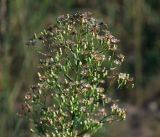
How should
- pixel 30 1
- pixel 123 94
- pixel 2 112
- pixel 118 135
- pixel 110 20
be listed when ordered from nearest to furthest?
pixel 2 112 → pixel 30 1 → pixel 118 135 → pixel 110 20 → pixel 123 94

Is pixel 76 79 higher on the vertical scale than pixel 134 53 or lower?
lower

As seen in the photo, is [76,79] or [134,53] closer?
[76,79]

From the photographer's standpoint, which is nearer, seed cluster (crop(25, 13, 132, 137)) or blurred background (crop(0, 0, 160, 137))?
seed cluster (crop(25, 13, 132, 137))

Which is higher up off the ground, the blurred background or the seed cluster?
the blurred background

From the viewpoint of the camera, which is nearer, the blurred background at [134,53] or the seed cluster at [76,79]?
the seed cluster at [76,79]

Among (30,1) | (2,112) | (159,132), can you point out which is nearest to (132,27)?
(159,132)

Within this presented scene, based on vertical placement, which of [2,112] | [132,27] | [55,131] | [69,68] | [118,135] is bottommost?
[55,131]

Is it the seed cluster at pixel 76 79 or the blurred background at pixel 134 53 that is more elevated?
the blurred background at pixel 134 53

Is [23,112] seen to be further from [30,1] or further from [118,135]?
[118,135]
